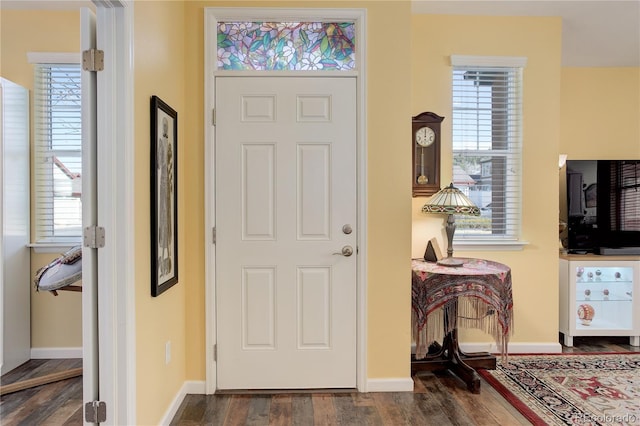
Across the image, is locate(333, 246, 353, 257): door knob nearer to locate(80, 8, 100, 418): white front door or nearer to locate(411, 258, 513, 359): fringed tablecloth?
locate(411, 258, 513, 359): fringed tablecloth

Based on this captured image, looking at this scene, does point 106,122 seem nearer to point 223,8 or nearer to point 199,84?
point 199,84

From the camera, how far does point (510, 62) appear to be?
331cm

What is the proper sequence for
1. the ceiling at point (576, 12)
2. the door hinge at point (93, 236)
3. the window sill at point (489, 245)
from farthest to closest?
the window sill at point (489, 245), the ceiling at point (576, 12), the door hinge at point (93, 236)

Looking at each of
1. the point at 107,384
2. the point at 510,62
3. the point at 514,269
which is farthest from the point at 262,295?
the point at 510,62

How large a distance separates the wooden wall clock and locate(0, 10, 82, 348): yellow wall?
8.92 feet

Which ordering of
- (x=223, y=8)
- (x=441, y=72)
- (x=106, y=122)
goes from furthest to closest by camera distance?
1. (x=441, y=72)
2. (x=223, y=8)
3. (x=106, y=122)

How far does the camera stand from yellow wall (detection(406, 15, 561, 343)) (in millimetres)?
3293

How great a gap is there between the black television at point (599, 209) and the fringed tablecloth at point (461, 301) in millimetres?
1401

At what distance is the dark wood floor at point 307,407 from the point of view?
2291mm

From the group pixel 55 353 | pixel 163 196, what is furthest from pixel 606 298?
pixel 55 353

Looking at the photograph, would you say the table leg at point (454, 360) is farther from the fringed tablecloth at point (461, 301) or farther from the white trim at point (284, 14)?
the white trim at point (284, 14)

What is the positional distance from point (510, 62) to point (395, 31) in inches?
49.5

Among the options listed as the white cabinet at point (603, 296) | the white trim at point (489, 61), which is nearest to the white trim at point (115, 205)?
the white trim at point (489, 61)

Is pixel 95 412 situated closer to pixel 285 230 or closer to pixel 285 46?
pixel 285 230
